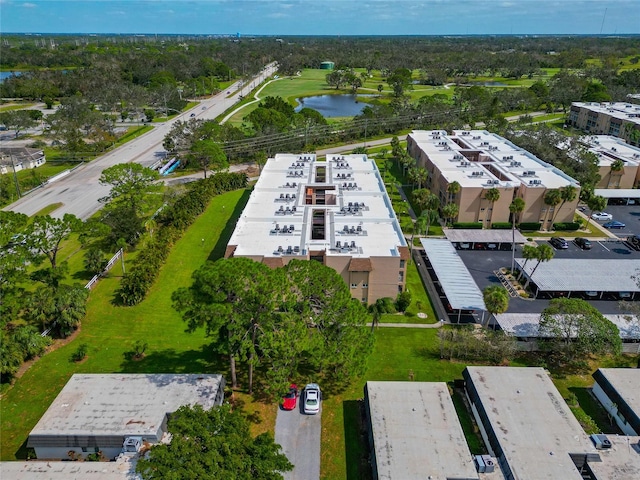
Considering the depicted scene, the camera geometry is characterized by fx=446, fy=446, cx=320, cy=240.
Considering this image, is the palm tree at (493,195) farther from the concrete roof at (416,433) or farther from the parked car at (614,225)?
the concrete roof at (416,433)

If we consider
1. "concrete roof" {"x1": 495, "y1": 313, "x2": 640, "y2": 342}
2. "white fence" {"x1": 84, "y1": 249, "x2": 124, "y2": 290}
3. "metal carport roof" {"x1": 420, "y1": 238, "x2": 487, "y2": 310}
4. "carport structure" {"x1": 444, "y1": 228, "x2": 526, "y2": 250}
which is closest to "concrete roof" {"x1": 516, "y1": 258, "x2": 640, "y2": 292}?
"carport structure" {"x1": 444, "y1": 228, "x2": 526, "y2": 250}

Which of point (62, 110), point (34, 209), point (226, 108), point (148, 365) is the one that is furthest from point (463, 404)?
point (226, 108)

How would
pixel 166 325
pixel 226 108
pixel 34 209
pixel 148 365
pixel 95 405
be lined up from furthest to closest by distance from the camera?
pixel 226 108 → pixel 34 209 → pixel 166 325 → pixel 148 365 → pixel 95 405

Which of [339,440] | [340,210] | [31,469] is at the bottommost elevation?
[339,440]

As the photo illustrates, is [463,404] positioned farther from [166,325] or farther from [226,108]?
[226,108]

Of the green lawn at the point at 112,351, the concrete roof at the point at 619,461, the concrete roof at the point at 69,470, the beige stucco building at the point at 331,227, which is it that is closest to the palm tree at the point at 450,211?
the beige stucco building at the point at 331,227

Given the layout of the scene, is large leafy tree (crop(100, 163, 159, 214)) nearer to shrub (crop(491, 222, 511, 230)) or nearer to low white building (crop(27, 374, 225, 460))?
low white building (crop(27, 374, 225, 460))

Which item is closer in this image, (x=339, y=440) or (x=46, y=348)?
(x=339, y=440)
